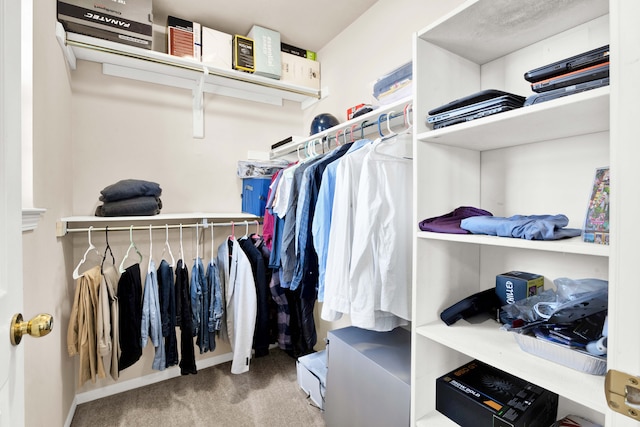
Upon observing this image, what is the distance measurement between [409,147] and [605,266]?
82cm

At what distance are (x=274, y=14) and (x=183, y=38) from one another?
667 mm

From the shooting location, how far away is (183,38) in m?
2.06

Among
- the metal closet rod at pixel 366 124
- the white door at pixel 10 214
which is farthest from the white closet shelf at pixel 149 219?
the white door at pixel 10 214

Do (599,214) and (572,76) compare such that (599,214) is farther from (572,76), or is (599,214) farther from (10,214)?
(10,214)

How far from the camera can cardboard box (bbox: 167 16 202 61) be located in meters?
2.03

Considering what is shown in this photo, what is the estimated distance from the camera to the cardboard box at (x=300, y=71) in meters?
2.43

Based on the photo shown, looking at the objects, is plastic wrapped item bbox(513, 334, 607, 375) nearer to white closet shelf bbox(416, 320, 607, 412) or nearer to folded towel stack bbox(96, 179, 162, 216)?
white closet shelf bbox(416, 320, 607, 412)

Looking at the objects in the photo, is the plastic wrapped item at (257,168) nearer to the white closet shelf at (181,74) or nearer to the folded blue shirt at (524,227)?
the white closet shelf at (181,74)

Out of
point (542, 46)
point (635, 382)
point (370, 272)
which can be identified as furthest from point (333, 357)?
point (542, 46)

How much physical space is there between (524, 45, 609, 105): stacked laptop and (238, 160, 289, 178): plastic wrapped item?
73.5 inches

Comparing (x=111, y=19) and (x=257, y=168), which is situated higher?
(x=111, y=19)

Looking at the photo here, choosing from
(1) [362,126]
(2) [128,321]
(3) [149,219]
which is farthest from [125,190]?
(1) [362,126]

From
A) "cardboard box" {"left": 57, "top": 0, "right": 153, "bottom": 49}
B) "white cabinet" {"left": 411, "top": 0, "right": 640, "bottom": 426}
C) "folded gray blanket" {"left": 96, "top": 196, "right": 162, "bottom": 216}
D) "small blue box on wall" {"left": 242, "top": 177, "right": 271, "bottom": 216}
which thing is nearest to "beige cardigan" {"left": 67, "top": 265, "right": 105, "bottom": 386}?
"folded gray blanket" {"left": 96, "top": 196, "right": 162, "bottom": 216}

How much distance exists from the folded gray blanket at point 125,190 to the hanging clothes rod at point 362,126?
99cm
